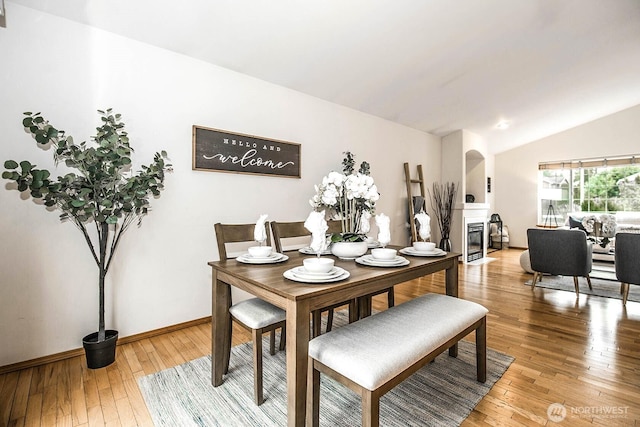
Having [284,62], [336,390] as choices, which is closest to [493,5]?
[284,62]

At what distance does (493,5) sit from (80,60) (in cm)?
310

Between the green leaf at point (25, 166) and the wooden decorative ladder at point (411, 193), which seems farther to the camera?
A: the wooden decorative ladder at point (411, 193)

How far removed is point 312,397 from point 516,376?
138cm

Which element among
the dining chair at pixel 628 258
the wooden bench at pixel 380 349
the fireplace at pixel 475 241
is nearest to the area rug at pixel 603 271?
the dining chair at pixel 628 258

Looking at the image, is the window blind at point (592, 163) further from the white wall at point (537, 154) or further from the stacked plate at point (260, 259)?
the stacked plate at point (260, 259)

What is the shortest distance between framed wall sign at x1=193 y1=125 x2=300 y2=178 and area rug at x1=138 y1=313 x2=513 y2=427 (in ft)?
5.28

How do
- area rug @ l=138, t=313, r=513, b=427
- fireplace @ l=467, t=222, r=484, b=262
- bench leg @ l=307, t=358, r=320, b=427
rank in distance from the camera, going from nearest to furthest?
1. bench leg @ l=307, t=358, r=320, b=427
2. area rug @ l=138, t=313, r=513, b=427
3. fireplace @ l=467, t=222, r=484, b=262

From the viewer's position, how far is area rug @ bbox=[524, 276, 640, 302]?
3471 millimetres

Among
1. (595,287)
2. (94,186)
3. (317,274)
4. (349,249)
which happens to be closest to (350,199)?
(349,249)

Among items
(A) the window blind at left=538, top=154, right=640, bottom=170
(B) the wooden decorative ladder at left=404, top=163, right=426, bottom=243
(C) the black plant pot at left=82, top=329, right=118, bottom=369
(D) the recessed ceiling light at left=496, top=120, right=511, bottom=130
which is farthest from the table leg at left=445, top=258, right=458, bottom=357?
(A) the window blind at left=538, top=154, right=640, bottom=170

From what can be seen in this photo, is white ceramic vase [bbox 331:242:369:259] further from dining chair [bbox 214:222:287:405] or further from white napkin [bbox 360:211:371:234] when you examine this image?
dining chair [bbox 214:222:287:405]

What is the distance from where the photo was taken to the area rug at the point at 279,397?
1.47 metres

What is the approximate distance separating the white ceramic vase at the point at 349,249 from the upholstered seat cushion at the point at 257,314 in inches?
17.9

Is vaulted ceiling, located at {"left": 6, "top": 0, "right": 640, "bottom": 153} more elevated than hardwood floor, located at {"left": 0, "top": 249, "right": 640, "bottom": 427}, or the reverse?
vaulted ceiling, located at {"left": 6, "top": 0, "right": 640, "bottom": 153}
